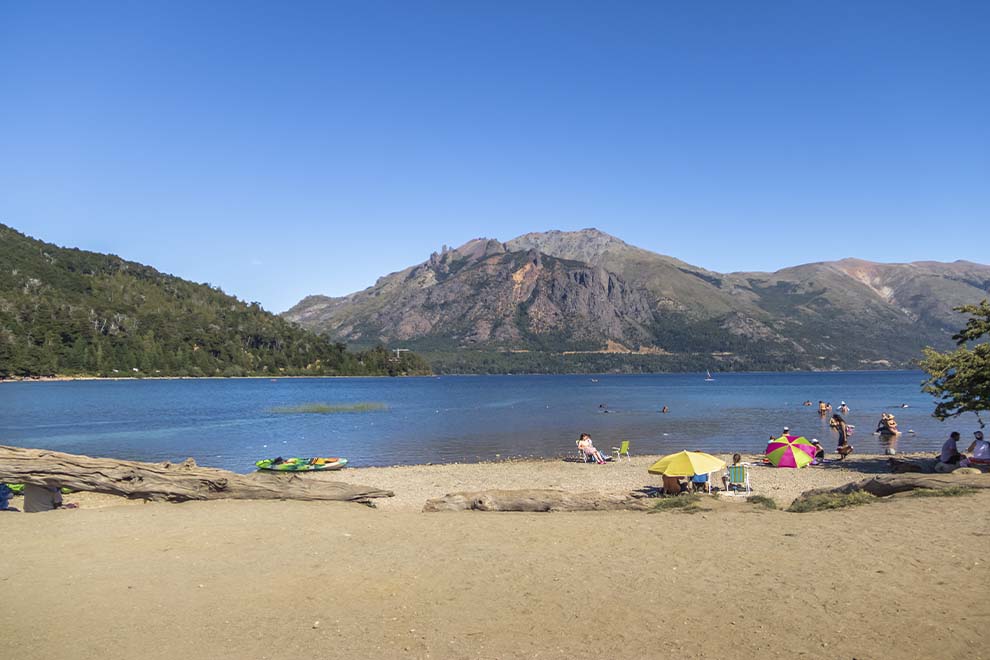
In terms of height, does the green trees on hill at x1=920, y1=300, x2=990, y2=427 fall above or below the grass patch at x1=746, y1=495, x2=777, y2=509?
above

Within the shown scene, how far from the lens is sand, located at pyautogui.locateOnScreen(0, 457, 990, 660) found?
826 centimetres

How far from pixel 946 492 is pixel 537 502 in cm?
1005

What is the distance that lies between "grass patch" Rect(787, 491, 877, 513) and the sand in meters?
0.62

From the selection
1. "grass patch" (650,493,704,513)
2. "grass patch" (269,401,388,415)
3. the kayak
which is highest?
"grass patch" (650,493,704,513)

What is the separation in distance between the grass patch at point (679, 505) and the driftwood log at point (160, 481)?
301 inches

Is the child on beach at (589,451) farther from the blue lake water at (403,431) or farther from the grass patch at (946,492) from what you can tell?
the grass patch at (946,492)

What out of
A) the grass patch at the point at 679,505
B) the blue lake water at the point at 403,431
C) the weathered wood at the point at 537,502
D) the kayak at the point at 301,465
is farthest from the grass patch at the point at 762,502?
the blue lake water at the point at 403,431

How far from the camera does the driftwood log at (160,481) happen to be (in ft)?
56.7

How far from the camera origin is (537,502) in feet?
57.9

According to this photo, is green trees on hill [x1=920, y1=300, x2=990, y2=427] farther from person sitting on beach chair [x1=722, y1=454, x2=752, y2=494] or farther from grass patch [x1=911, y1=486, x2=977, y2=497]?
grass patch [x1=911, y1=486, x2=977, y2=497]

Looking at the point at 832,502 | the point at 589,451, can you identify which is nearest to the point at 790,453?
the point at 589,451

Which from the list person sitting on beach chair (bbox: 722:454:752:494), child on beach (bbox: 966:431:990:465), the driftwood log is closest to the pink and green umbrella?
child on beach (bbox: 966:431:990:465)

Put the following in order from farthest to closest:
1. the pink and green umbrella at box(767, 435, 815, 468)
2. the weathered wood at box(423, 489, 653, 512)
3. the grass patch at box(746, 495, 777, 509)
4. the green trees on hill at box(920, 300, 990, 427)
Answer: the pink and green umbrella at box(767, 435, 815, 468) → the green trees on hill at box(920, 300, 990, 427) → the grass patch at box(746, 495, 777, 509) → the weathered wood at box(423, 489, 653, 512)

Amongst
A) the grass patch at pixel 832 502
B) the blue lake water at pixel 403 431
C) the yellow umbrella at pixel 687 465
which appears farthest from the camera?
the blue lake water at pixel 403 431
